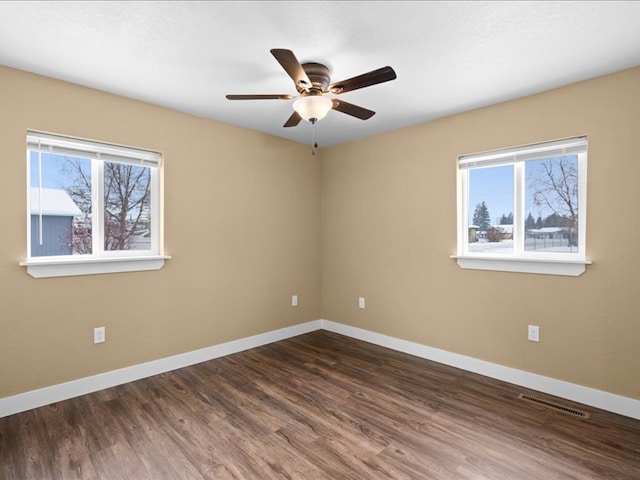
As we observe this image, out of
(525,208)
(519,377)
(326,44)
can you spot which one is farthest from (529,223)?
(326,44)

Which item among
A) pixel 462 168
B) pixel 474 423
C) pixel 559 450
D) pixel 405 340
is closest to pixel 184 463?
pixel 474 423

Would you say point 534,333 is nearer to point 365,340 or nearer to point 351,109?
point 365,340

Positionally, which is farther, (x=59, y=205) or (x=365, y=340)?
(x=365, y=340)

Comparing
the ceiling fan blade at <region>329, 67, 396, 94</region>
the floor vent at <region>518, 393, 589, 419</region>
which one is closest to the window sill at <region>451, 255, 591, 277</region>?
the floor vent at <region>518, 393, 589, 419</region>

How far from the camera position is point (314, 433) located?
2.09 meters

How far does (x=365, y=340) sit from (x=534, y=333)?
175 centimetres

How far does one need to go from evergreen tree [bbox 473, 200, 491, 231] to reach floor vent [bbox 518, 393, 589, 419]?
1.42 m

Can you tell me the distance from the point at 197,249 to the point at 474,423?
2.68 meters

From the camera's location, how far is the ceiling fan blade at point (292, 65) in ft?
5.48

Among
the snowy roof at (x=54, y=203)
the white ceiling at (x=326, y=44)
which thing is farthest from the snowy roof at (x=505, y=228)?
the snowy roof at (x=54, y=203)

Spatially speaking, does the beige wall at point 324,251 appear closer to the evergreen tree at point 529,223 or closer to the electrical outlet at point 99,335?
the electrical outlet at point 99,335

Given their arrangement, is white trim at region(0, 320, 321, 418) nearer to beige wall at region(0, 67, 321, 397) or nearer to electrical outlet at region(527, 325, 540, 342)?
beige wall at region(0, 67, 321, 397)

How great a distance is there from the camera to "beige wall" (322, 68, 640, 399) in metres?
2.32

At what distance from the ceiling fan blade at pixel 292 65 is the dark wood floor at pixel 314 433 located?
2155 mm
